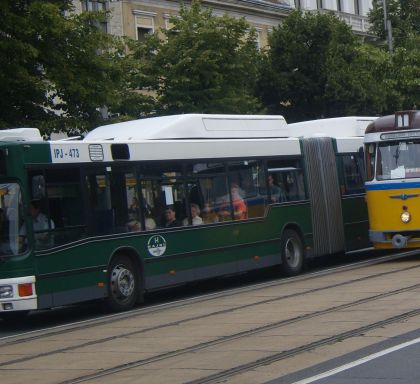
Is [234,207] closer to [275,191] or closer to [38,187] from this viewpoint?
[275,191]

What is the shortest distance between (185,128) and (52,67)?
5379 millimetres

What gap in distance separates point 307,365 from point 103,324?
17.3 feet

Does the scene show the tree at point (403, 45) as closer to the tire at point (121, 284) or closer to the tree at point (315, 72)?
the tree at point (315, 72)

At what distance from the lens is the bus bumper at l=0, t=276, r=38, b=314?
47.3 ft

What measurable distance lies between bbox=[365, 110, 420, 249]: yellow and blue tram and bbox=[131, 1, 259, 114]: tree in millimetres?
10193

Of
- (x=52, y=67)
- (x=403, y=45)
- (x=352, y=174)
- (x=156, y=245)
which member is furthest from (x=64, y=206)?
→ (x=403, y=45)

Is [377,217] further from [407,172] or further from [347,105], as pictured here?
[347,105]

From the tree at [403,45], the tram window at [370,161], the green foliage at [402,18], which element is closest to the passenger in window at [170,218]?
the tram window at [370,161]

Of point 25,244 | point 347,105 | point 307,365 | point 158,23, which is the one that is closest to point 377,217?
point 25,244

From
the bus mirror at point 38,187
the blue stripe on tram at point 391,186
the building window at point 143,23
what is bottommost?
the blue stripe on tram at point 391,186

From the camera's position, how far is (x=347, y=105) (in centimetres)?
3997

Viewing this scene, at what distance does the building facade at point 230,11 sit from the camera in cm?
4181

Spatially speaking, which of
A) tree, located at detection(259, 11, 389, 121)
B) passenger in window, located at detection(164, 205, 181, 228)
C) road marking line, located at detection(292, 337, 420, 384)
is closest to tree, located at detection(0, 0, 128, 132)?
passenger in window, located at detection(164, 205, 181, 228)

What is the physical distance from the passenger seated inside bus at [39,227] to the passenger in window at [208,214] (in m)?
3.89
